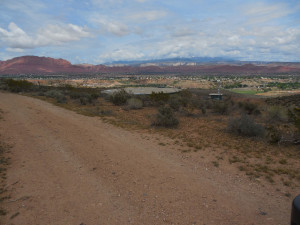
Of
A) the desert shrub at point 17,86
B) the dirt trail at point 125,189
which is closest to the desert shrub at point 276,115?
the dirt trail at point 125,189

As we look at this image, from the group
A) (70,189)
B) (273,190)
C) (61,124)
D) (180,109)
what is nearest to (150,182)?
(70,189)

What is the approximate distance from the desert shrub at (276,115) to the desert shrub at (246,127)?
5393mm

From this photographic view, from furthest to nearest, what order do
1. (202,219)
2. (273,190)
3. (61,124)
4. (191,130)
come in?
(61,124) → (191,130) → (273,190) → (202,219)

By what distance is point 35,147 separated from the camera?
8.63m

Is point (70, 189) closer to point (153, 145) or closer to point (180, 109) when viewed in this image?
point (153, 145)

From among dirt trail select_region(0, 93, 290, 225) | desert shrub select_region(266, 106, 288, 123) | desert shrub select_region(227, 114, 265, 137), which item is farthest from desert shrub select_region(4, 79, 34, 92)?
desert shrub select_region(266, 106, 288, 123)

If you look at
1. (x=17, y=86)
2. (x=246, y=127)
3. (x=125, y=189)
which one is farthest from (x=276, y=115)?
(x=17, y=86)

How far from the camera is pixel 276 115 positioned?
1524 cm

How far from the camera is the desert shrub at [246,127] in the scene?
10219 millimetres

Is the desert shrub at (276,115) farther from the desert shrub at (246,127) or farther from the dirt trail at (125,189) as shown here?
the dirt trail at (125,189)

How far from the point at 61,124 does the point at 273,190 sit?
1154cm

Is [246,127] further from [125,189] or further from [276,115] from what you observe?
[125,189]

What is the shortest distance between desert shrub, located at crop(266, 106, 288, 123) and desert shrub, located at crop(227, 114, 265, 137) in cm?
539

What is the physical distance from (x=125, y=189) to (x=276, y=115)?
1418 cm
